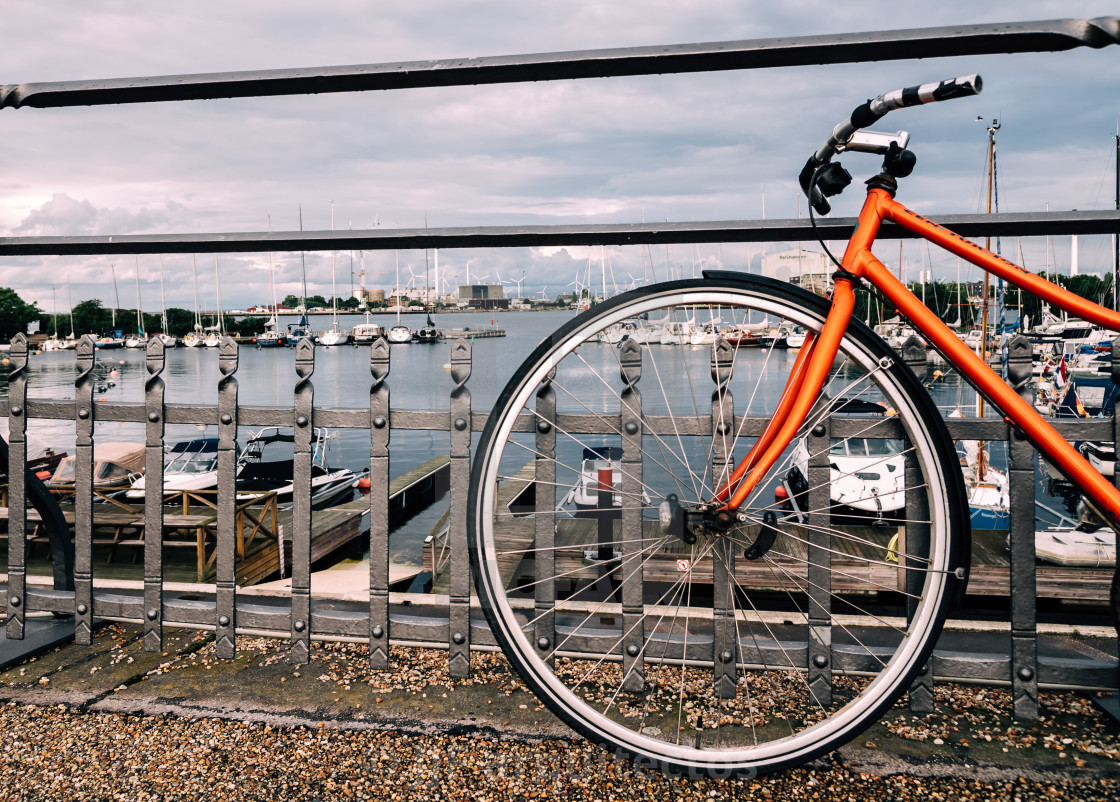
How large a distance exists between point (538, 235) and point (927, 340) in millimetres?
1161

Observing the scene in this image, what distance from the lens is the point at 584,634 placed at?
212 centimetres

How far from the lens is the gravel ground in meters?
1.68

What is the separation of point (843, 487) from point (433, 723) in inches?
690

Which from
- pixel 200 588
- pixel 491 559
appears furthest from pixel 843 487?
pixel 491 559

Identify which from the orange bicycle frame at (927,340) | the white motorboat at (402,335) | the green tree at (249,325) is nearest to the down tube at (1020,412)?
the orange bicycle frame at (927,340)

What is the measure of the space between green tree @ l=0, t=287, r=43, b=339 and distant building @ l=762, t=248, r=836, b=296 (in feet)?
335

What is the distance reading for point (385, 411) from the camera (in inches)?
88.0

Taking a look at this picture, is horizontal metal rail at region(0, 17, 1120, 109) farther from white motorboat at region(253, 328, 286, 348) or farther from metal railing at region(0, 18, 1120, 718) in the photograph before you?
white motorboat at region(253, 328, 286, 348)

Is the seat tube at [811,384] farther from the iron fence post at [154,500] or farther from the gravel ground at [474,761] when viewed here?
the iron fence post at [154,500]

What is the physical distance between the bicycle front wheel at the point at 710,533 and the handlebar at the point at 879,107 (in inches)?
14.5

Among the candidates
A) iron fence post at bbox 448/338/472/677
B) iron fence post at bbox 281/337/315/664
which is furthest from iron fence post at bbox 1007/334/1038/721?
iron fence post at bbox 281/337/315/664

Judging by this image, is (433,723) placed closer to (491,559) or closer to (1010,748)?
(491,559)

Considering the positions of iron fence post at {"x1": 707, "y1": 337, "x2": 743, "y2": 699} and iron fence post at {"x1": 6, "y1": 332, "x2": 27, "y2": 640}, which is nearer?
iron fence post at {"x1": 707, "y1": 337, "x2": 743, "y2": 699}

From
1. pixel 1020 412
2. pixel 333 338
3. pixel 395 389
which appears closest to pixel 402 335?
pixel 333 338
